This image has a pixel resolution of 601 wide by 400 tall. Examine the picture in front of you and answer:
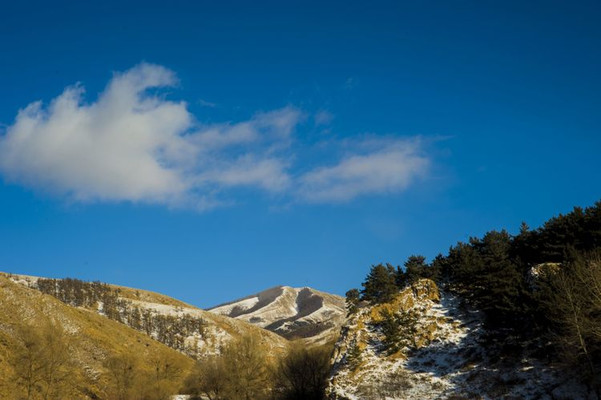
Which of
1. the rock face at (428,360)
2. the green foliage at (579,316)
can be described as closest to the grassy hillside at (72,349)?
the rock face at (428,360)

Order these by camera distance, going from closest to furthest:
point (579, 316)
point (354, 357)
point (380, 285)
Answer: point (579, 316) → point (354, 357) → point (380, 285)

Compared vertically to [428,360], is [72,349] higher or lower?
higher

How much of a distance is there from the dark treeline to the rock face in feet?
7.91

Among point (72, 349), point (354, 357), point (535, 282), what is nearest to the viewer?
point (535, 282)

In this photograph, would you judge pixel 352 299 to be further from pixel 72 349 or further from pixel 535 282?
pixel 72 349

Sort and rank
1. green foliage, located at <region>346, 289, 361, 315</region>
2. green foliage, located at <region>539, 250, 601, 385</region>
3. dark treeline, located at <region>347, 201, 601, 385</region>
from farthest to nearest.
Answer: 1. green foliage, located at <region>346, 289, 361, 315</region>
2. dark treeline, located at <region>347, 201, 601, 385</region>
3. green foliage, located at <region>539, 250, 601, 385</region>

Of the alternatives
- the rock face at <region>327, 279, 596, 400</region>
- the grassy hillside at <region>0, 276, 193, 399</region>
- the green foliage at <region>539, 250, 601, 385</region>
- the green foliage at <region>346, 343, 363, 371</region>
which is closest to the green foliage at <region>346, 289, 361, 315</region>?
the rock face at <region>327, 279, 596, 400</region>

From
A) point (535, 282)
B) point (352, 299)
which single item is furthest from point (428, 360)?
point (352, 299)

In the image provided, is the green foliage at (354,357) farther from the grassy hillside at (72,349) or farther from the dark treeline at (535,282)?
the grassy hillside at (72,349)

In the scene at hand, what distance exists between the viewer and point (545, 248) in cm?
5909

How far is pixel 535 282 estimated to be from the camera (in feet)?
156

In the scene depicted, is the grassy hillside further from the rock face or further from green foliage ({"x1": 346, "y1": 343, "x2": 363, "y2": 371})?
the rock face

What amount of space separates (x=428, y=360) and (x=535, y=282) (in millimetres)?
15738

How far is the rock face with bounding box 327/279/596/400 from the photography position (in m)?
40.3
